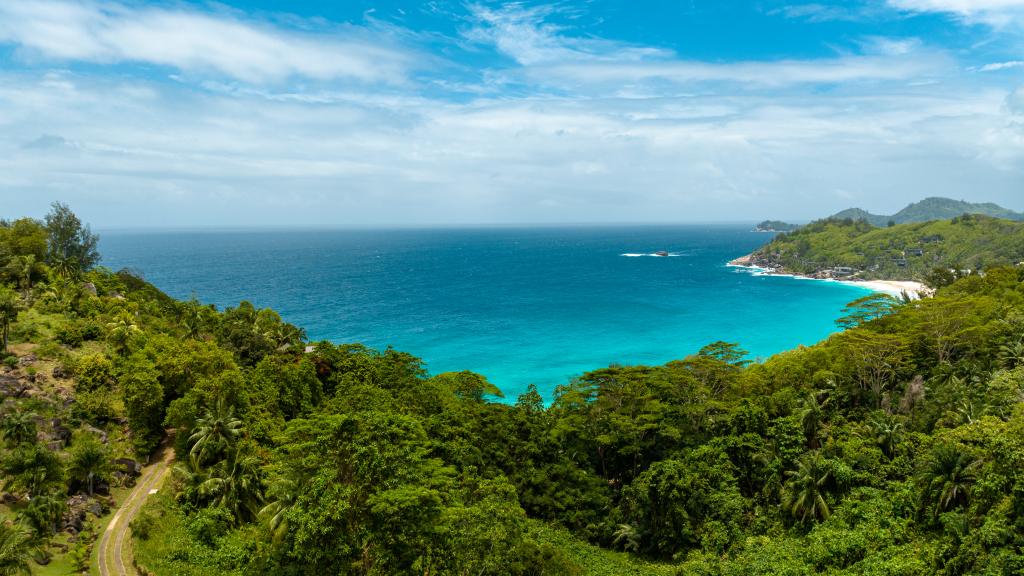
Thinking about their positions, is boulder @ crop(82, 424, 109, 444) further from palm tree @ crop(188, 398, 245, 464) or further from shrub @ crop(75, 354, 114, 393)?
palm tree @ crop(188, 398, 245, 464)

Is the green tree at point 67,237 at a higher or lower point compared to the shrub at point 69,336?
higher

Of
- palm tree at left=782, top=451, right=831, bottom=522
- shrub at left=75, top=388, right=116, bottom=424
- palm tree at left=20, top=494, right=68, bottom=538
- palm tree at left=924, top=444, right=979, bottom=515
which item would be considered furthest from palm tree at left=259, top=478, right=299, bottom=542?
palm tree at left=924, top=444, right=979, bottom=515

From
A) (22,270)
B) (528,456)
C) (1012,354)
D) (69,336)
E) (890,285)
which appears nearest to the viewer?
(528,456)

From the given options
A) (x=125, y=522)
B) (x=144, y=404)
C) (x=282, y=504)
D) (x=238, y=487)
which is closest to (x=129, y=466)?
(x=144, y=404)

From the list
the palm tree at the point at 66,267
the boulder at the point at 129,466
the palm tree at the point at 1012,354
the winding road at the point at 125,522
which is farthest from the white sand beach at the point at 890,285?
the palm tree at the point at 66,267

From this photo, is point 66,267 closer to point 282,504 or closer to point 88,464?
point 88,464

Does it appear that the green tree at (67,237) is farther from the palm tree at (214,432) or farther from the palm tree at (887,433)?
the palm tree at (887,433)
